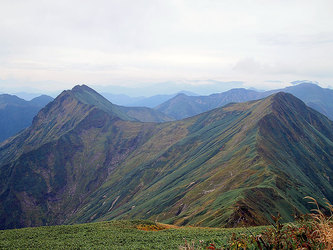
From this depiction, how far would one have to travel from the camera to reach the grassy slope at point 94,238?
37.0 meters

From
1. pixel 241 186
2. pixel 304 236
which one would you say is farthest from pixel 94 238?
pixel 241 186

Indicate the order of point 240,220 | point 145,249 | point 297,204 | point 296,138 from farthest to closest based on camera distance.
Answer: point 296,138
point 297,204
point 240,220
point 145,249

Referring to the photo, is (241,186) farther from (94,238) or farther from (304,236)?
(304,236)

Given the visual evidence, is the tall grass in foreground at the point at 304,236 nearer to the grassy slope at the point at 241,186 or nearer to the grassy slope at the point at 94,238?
the grassy slope at the point at 94,238

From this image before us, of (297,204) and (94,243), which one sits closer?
(94,243)

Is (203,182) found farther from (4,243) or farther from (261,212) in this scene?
(4,243)


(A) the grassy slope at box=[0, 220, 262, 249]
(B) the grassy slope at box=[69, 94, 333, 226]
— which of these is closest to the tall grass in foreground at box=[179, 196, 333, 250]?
(A) the grassy slope at box=[0, 220, 262, 249]

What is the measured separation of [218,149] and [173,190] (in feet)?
185

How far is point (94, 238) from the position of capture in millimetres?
42281

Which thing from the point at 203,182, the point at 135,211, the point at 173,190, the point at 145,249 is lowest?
the point at 135,211

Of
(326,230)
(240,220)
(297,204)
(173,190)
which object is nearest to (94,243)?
(326,230)

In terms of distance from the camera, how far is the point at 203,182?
142250mm

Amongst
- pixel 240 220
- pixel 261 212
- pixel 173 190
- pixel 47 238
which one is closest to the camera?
pixel 47 238

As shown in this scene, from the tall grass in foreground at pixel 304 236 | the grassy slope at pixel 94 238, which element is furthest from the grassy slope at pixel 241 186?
the tall grass in foreground at pixel 304 236
